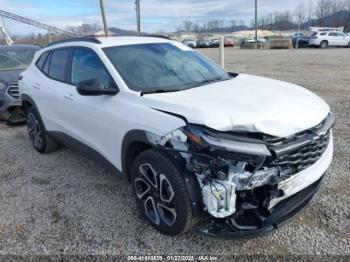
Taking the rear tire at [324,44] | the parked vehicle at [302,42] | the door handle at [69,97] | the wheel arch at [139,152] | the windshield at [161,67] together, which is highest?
the parked vehicle at [302,42]

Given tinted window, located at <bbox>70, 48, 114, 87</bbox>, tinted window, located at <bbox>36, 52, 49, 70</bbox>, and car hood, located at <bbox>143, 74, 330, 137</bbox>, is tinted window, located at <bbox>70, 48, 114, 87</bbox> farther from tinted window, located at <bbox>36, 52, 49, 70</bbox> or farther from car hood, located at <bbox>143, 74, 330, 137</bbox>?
tinted window, located at <bbox>36, 52, 49, 70</bbox>

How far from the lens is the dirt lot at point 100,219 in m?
2.79

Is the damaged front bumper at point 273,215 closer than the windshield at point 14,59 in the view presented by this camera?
Yes

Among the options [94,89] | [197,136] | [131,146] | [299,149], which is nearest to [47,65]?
[94,89]

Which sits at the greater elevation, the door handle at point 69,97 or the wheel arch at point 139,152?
the door handle at point 69,97

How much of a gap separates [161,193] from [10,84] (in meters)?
5.61

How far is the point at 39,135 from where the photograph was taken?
514 centimetres

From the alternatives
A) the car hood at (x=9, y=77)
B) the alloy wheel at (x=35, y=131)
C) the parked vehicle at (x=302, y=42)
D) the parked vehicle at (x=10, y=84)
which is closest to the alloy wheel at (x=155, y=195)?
the alloy wheel at (x=35, y=131)

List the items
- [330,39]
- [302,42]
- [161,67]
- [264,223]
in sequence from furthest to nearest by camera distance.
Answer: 1. [302,42]
2. [330,39]
3. [161,67]
4. [264,223]

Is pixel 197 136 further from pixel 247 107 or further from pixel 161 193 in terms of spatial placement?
pixel 161 193

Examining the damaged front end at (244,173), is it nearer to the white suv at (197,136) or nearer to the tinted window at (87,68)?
the white suv at (197,136)

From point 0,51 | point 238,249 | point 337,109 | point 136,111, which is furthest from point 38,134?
point 337,109

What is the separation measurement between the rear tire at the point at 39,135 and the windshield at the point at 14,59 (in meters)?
3.15

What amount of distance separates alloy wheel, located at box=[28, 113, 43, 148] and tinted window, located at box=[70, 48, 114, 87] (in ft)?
5.32
